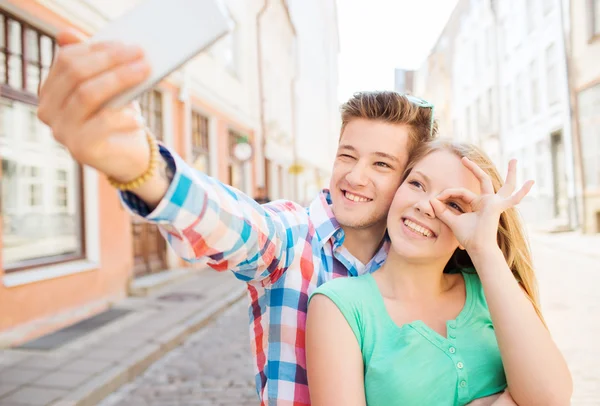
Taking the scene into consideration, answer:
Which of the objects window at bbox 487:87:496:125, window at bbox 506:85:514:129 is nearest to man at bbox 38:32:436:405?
window at bbox 506:85:514:129

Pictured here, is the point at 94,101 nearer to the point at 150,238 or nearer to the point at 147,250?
the point at 147,250

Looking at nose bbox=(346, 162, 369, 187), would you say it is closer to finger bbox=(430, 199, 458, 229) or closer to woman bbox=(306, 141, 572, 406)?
woman bbox=(306, 141, 572, 406)

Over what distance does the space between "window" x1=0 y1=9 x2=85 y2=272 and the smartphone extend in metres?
5.10

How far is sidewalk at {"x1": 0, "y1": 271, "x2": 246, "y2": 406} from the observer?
3.89 m

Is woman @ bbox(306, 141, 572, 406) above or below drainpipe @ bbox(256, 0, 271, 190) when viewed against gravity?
below

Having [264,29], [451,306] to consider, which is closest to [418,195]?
[451,306]

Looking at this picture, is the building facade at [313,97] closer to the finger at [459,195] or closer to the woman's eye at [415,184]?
the woman's eye at [415,184]

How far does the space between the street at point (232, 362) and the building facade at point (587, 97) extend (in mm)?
7604

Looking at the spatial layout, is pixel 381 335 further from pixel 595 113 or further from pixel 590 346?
pixel 595 113

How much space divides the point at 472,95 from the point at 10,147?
90.0ft

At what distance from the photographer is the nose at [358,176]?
1.61m

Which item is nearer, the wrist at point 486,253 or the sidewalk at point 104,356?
the wrist at point 486,253

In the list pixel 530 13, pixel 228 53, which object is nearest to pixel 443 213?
pixel 228 53

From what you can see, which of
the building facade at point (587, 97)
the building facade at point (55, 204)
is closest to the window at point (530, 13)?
the building facade at point (587, 97)
